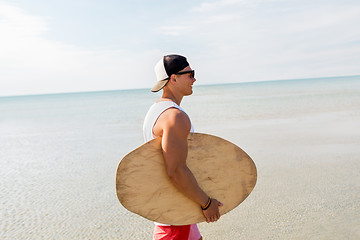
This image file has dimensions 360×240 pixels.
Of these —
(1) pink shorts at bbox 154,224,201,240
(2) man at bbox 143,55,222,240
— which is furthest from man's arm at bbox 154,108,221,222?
(1) pink shorts at bbox 154,224,201,240

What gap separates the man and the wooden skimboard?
0.06 m

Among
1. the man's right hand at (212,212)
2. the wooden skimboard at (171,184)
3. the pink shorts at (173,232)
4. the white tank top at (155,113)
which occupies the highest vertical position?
the white tank top at (155,113)

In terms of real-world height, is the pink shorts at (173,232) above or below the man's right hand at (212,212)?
below

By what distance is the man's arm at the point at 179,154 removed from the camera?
1.61 m

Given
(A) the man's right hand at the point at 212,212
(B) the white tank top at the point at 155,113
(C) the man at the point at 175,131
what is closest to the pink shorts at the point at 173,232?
(C) the man at the point at 175,131

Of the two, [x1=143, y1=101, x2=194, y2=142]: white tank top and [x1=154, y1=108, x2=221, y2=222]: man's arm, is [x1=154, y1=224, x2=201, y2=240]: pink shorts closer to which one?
[x1=154, y1=108, x2=221, y2=222]: man's arm

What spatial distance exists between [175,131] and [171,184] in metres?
0.32

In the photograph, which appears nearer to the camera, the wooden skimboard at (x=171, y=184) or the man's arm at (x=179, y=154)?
the man's arm at (x=179, y=154)

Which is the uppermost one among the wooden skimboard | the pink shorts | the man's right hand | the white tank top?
the white tank top

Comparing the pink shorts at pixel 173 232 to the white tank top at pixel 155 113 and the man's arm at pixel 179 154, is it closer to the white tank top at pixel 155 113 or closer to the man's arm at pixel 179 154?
the man's arm at pixel 179 154

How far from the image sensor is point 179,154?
166cm

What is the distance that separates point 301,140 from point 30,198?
595 centimetres

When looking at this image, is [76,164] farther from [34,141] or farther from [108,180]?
[34,141]

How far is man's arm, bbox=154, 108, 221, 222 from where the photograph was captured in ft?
5.28
